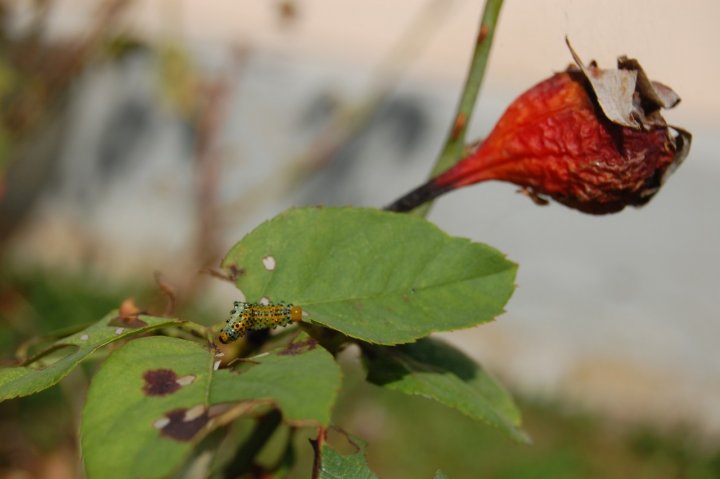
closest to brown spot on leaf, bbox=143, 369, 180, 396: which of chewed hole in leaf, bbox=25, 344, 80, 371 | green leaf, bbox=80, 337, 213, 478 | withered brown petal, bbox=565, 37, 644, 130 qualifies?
green leaf, bbox=80, 337, 213, 478

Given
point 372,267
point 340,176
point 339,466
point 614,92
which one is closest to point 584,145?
point 614,92

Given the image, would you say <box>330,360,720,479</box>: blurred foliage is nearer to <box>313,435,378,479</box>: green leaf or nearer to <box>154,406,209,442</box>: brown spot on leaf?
<box>313,435,378,479</box>: green leaf

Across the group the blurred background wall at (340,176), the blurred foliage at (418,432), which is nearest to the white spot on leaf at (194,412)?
the blurred foliage at (418,432)

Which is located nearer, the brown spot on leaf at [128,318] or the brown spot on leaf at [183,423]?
the brown spot on leaf at [183,423]

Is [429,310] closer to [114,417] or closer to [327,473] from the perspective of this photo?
[327,473]

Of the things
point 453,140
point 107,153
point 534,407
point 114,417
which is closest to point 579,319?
point 534,407

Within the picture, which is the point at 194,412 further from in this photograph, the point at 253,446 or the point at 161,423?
the point at 253,446

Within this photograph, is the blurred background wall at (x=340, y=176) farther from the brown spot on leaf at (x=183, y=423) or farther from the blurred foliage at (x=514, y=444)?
the brown spot on leaf at (x=183, y=423)
